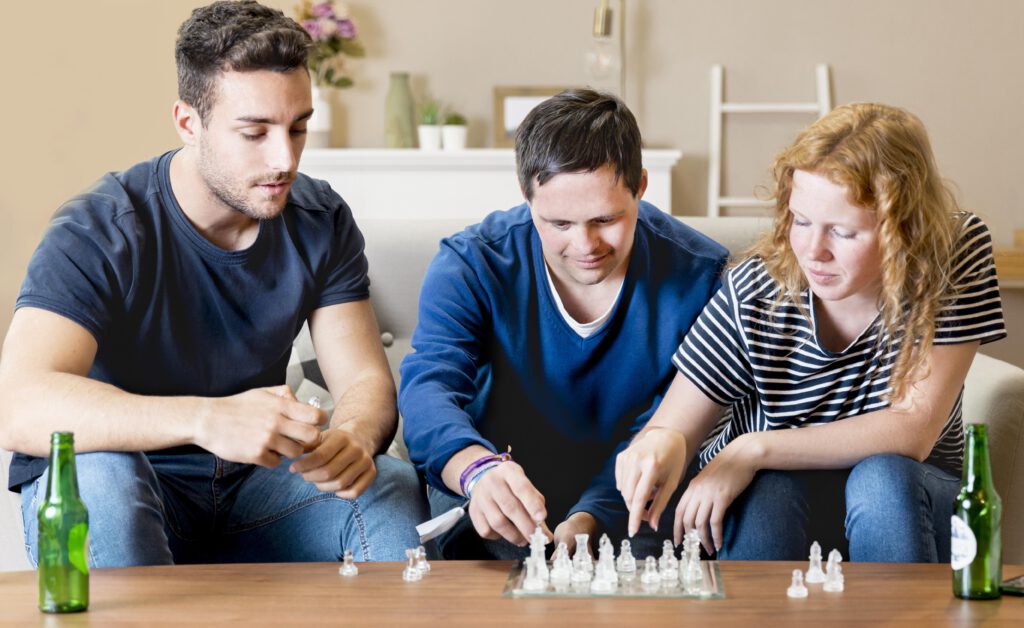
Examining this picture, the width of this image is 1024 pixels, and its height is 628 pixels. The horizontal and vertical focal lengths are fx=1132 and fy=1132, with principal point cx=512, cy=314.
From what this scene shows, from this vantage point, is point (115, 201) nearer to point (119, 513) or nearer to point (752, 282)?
point (119, 513)

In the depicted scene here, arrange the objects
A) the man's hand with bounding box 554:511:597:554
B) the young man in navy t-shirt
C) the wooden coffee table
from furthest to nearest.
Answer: the man's hand with bounding box 554:511:597:554 → the young man in navy t-shirt → the wooden coffee table

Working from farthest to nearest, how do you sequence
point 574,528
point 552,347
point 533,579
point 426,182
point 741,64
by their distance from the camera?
point 741,64, point 426,182, point 552,347, point 574,528, point 533,579

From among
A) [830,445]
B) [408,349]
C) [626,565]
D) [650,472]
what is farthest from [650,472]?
[408,349]

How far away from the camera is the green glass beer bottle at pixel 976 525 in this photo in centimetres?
121

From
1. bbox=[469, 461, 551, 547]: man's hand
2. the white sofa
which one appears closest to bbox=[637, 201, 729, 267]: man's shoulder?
the white sofa

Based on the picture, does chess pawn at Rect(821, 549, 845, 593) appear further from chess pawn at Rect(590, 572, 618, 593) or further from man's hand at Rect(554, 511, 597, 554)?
man's hand at Rect(554, 511, 597, 554)

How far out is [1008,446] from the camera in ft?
6.38

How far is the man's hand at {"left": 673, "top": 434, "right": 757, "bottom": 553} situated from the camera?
160 cm

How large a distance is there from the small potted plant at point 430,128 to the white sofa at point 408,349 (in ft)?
6.15

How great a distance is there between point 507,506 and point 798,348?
55cm

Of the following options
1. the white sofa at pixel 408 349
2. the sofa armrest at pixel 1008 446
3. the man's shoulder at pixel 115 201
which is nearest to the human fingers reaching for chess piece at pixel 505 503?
the man's shoulder at pixel 115 201

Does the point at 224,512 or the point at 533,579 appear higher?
the point at 533,579

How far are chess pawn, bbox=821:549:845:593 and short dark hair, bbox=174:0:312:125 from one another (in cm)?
108

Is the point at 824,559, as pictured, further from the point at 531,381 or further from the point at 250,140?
the point at 250,140
